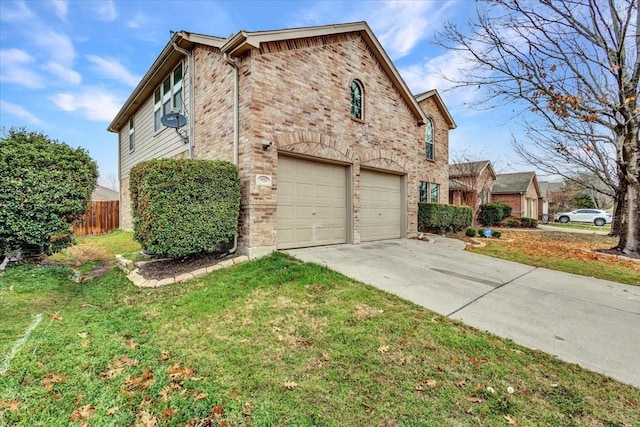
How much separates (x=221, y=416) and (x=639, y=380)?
3845mm

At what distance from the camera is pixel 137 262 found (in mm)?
6703

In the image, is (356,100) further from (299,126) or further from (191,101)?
(191,101)

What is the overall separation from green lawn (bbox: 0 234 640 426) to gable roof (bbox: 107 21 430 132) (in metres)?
5.46

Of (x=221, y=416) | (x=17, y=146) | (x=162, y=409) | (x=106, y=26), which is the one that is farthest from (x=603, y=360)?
(x=106, y=26)

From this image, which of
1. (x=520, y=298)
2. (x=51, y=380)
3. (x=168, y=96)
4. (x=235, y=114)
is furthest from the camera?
(x=168, y=96)

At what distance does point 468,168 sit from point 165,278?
22945 mm

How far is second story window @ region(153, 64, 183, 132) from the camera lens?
9.63 m

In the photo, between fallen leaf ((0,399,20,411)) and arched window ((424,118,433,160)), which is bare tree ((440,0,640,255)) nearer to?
arched window ((424,118,433,160))

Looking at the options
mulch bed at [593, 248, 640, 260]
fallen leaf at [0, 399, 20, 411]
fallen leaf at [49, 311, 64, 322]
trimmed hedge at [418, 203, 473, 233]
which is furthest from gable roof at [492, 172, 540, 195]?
fallen leaf at [0, 399, 20, 411]

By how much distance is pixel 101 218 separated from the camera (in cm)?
1554

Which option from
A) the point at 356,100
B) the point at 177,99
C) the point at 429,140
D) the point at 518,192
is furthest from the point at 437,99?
the point at 518,192

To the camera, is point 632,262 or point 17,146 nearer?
point 17,146

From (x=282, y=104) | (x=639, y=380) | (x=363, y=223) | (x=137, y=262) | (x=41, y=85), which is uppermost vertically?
(x=41, y=85)

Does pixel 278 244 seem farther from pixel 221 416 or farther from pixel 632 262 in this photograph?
pixel 632 262
